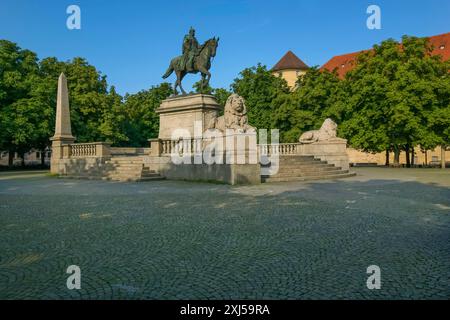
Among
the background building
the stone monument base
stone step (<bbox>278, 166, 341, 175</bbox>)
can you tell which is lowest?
stone step (<bbox>278, 166, 341, 175</bbox>)

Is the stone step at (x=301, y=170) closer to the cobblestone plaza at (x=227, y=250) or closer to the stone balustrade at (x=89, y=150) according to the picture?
the cobblestone plaza at (x=227, y=250)

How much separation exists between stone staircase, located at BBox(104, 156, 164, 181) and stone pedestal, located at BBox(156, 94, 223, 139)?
360 cm

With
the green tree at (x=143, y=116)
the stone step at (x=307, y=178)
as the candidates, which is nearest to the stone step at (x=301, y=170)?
→ the stone step at (x=307, y=178)

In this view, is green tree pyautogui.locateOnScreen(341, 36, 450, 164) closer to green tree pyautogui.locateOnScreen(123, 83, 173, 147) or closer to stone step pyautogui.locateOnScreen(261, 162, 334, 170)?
stone step pyautogui.locateOnScreen(261, 162, 334, 170)

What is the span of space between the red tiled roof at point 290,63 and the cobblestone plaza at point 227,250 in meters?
84.0

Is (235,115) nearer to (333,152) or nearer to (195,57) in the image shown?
(195,57)

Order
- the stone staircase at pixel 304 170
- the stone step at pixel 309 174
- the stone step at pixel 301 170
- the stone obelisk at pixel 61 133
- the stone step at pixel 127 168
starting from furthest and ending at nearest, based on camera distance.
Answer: the stone obelisk at pixel 61 133
the stone step at pixel 127 168
the stone step at pixel 301 170
the stone step at pixel 309 174
the stone staircase at pixel 304 170

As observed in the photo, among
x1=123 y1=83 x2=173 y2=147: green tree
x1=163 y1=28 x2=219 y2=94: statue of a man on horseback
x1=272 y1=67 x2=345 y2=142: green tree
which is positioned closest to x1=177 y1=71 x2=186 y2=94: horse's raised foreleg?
x1=163 y1=28 x2=219 y2=94: statue of a man on horseback

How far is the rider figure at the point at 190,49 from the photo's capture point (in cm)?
2309

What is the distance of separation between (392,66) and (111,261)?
36.9 metres

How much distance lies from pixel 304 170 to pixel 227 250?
1516 cm

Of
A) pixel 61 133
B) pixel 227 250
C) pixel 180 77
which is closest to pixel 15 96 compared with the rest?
pixel 61 133

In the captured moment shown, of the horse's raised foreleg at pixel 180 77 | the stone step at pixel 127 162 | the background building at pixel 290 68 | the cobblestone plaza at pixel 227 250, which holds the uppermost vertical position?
the background building at pixel 290 68

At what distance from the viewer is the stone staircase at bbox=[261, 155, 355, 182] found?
726 inches
